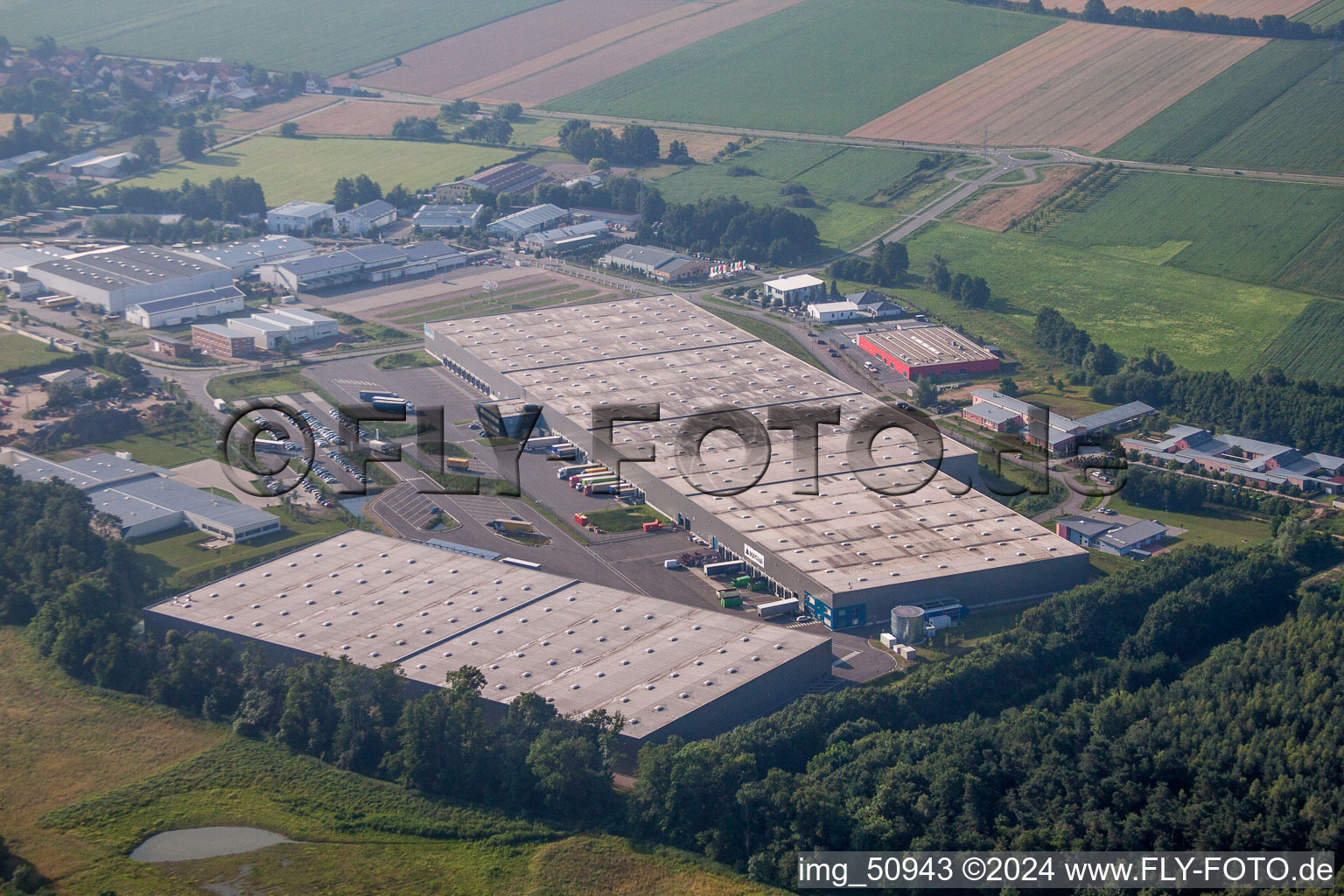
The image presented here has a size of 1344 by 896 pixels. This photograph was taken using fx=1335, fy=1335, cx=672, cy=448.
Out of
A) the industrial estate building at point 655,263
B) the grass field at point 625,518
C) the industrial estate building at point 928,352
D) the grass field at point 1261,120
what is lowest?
the grass field at point 625,518

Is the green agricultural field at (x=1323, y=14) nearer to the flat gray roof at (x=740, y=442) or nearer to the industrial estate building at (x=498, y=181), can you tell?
the industrial estate building at (x=498, y=181)

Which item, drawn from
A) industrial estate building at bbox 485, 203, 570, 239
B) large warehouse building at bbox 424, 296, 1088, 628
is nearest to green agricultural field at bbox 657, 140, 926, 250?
industrial estate building at bbox 485, 203, 570, 239

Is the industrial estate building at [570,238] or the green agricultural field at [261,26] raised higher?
the green agricultural field at [261,26]

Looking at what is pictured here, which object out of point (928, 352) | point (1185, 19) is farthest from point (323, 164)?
point (1185, 19)

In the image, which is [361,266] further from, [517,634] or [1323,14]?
[1323,14]

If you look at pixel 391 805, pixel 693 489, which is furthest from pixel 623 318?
pixel 391 805

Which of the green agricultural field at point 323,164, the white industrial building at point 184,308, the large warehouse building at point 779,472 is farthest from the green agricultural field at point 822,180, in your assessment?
the white industrial building at point 184,308

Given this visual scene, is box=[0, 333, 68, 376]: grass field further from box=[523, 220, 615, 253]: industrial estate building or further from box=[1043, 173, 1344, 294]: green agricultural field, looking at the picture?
box=[1043, 173, 1344, 294]: green agricultural field

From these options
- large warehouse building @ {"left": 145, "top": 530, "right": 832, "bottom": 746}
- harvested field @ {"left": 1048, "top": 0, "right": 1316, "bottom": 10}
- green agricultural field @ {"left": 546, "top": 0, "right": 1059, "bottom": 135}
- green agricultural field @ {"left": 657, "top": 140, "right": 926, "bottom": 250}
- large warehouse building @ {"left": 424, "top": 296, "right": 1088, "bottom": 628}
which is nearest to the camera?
large warehouse building @ {"left": 145, "top": 530, "right": 832, "bottom": 746}
